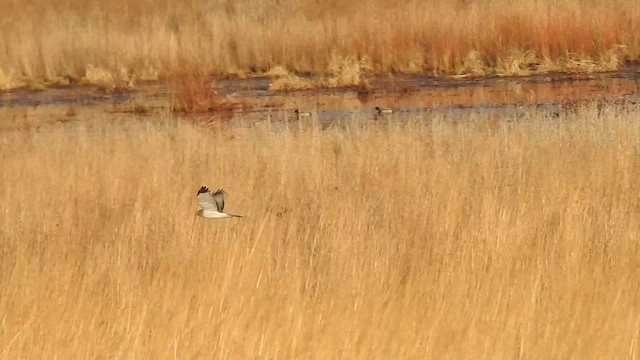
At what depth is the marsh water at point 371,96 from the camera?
1023 centimetres

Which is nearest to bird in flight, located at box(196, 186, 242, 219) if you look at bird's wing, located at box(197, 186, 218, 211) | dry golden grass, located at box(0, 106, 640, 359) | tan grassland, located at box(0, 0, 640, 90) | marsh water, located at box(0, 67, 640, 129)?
bird's wing, located at box(197, 186, 218, 211)

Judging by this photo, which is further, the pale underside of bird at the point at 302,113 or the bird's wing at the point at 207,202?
the pale underside of bird at the point at 302,113

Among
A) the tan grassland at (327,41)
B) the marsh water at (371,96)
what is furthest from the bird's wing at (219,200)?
the tan grassland at (327,41)

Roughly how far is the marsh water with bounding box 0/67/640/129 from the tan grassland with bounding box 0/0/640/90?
338 millimetres

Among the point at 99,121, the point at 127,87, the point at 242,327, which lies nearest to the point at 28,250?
the point at 242,327

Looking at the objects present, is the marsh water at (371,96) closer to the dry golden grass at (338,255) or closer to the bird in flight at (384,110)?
the bird in flight at (384,110)

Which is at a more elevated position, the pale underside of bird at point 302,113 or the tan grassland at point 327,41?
the tan grassland at point 327,41

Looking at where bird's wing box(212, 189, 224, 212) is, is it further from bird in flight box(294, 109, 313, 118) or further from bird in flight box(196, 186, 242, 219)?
bird in flight box(294, 109, 313, 118)

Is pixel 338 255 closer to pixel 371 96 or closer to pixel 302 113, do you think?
pixel 302 113

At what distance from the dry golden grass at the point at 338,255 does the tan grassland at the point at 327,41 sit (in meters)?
6.26

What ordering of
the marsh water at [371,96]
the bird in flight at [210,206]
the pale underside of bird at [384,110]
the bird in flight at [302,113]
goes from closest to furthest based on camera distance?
the bird in flight at [210,206], the bird in flight at [302,113], the pale underside of bird at [384,110], the marsh water at [371,96]

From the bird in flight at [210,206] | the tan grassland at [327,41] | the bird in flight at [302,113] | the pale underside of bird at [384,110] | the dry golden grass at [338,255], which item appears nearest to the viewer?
the dry golden grass at [338,255]

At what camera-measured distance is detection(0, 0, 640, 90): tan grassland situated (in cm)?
1245

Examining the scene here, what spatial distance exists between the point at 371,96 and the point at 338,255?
22.6ft
